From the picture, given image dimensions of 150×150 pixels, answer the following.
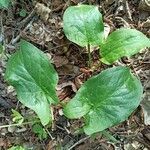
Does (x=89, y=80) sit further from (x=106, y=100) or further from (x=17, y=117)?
(x=17, y=117)

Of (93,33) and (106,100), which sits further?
(93,33)

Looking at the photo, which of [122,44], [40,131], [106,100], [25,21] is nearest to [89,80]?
[106,100]

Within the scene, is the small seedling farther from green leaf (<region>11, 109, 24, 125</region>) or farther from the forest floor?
green leaf (<region>11, 109, 24, 125</region>)

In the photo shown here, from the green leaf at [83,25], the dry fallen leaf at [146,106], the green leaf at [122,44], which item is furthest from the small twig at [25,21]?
the dry fallen leaf at [146,106]

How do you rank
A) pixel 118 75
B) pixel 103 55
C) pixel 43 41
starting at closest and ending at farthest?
pixel 118 75, pixel 103 55, pixel 43 41

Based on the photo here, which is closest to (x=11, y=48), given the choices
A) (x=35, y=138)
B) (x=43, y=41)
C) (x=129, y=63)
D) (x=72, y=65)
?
(x=43, y=41)

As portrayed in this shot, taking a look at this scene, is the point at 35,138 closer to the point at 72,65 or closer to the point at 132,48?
the point at 72,65
